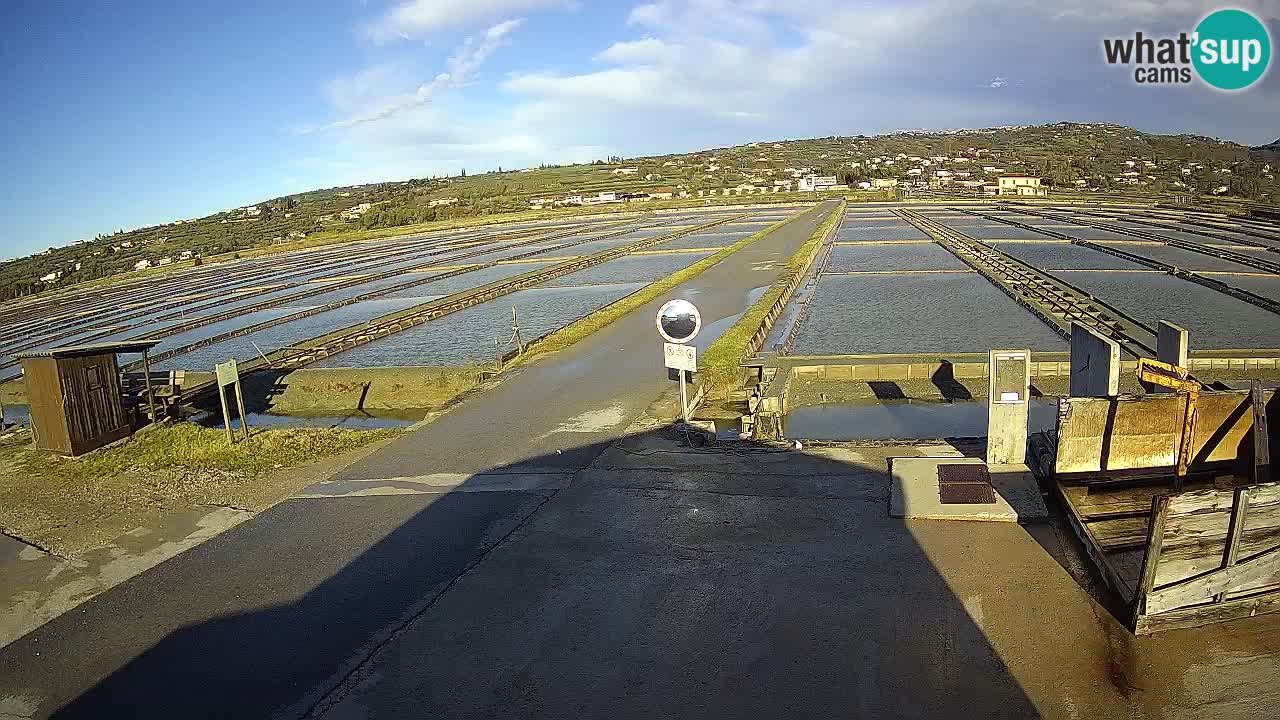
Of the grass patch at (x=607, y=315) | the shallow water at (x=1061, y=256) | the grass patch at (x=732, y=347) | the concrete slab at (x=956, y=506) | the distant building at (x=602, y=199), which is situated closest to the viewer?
the concrete slab at (x=956, y=506)

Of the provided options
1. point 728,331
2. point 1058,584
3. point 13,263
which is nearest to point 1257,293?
point 728,331

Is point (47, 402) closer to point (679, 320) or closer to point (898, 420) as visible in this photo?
point (679, 320)

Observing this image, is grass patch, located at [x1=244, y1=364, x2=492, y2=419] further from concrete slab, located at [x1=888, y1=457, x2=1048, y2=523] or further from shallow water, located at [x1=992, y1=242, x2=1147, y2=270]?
shallow water, located at [x1=992, y1=242, x2=1147, y2=270]

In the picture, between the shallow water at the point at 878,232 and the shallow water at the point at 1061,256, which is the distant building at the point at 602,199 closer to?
the shallow water at the point at 878,232

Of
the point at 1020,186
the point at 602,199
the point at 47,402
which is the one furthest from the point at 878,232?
the point at 1020,186

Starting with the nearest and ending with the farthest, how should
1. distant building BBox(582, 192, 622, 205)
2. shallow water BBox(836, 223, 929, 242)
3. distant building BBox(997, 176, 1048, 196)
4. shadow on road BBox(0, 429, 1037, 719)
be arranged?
shadow on road BBox(0, 429, 1037, 719)
shallow water BBox(836, 223, 929, 242)
distant building BBox(582, 192, 622, 205)
distant building BBox(997, 176, 1048, 196)

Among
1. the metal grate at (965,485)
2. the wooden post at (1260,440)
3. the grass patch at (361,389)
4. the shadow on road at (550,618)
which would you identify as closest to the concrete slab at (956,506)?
the metal grate at (965,485)

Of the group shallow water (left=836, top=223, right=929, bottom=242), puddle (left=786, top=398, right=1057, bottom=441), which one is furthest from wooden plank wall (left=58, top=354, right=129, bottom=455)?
shallow water (left=836, top=223, right=929, bottom=242)
